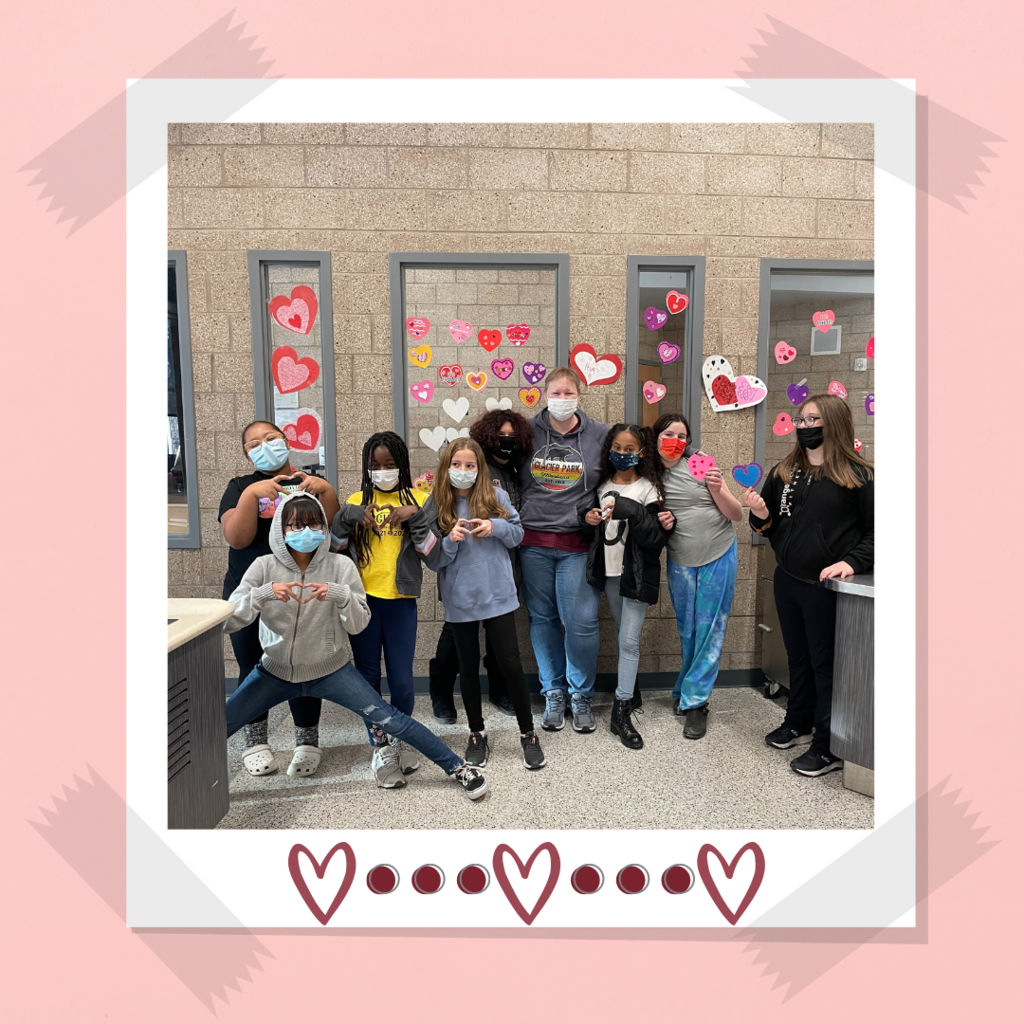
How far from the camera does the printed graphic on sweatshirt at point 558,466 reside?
2871mm

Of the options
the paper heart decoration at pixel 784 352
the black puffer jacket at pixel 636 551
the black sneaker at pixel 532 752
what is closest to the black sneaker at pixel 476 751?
the black sneaker at pixel 532 752

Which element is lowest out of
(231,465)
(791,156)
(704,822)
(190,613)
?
(704,822)

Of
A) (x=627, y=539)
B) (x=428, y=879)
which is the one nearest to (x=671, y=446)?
(x=627, y=539)

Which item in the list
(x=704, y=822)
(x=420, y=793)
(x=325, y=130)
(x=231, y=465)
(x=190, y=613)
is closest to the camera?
(x=190, y=613)

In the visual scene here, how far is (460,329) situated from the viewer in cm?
322

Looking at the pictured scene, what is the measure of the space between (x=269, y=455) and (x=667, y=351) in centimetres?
218

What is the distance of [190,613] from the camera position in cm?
199

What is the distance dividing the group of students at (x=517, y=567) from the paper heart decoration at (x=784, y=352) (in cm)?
98

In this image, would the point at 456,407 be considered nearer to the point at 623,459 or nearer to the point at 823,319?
the point at 623,459

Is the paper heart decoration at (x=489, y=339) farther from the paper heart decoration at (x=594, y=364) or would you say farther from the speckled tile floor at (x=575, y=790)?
the speckled tile floor at (x=575, y=790)

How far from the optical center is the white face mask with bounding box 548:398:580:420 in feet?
9.23

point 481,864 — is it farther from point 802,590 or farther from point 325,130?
point 325,130
